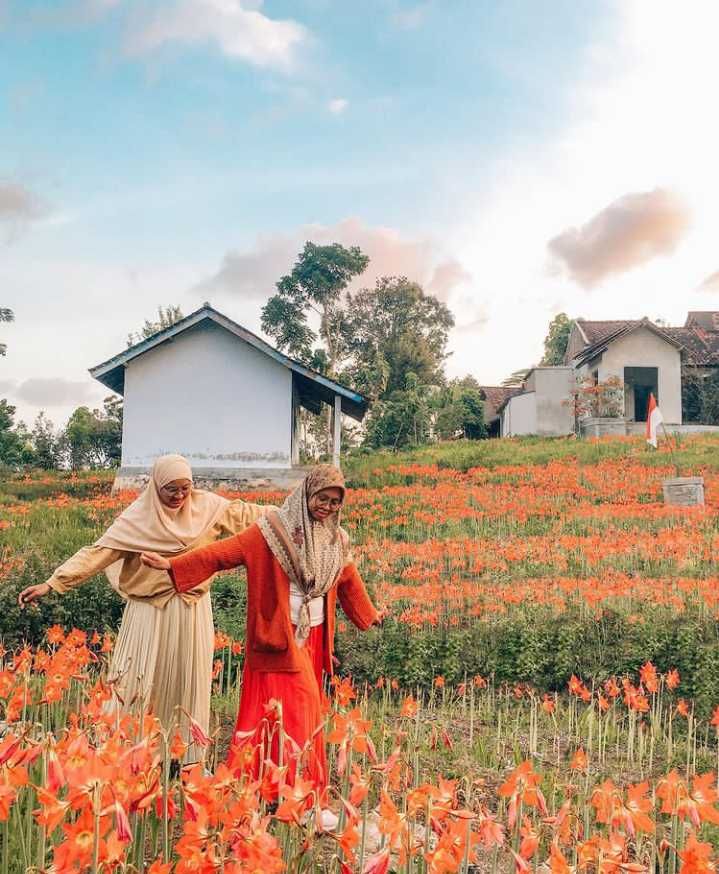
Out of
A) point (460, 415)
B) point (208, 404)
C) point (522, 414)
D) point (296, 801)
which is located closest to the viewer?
point (296, 801)

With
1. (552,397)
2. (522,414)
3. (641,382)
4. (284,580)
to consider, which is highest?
(641,382)

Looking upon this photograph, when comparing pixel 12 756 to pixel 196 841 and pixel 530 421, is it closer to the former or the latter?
pixel 196 841

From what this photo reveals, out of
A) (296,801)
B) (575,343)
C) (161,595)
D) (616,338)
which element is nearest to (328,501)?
(161,595)

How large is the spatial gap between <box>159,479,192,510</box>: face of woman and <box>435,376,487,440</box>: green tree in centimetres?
3171

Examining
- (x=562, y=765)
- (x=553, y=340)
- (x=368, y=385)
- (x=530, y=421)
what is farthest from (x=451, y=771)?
(x=553, y=340)

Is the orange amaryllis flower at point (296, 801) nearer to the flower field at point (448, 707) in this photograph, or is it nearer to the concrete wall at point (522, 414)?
the flower field at point (448, 707)

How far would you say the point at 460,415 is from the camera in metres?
35.6

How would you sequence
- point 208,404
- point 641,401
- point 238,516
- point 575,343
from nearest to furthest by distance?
1. point 238,516
2. point 208,404
3. point 641,401
4. point 575,343

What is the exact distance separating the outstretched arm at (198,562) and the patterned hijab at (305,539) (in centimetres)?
19

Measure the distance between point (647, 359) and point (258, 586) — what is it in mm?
27244

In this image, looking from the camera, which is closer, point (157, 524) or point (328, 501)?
point (328, 501)

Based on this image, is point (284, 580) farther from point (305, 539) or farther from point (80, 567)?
point (80, 567)

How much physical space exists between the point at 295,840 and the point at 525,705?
3.68 meters

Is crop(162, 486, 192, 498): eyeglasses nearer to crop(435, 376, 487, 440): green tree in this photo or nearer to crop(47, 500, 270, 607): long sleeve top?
crop(47, 500, 270, 607): long sleeve top
